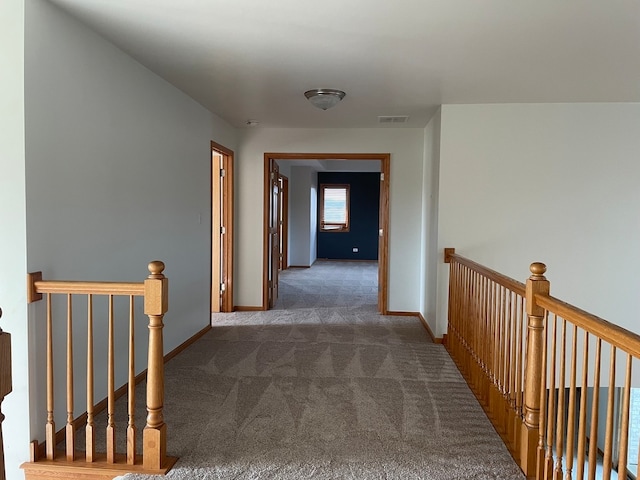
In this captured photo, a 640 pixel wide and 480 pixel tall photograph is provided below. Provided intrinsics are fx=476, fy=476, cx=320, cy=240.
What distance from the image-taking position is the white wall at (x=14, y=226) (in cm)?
220

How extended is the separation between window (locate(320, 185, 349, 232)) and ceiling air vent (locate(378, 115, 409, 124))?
275 inches

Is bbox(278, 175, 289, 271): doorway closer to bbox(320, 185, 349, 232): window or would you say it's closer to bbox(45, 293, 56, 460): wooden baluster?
bbox(320, 185, 349, 232): window

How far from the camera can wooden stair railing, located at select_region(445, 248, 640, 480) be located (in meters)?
1.58

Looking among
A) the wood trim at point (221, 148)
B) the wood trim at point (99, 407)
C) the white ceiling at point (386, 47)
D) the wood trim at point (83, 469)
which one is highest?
the white ceiling at point (386, 47)

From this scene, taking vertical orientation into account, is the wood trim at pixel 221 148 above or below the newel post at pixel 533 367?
above

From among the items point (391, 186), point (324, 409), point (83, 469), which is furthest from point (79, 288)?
point (391, 186)

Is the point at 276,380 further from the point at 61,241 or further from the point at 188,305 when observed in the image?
the point at 61,241

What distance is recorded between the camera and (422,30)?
8.61 ft

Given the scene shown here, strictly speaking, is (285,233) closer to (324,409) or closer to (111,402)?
(324,409)

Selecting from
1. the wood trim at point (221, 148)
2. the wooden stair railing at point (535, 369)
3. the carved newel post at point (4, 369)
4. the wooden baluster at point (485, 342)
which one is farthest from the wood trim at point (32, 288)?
the wood trim at point (221, 148)

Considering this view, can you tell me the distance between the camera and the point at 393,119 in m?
4.99

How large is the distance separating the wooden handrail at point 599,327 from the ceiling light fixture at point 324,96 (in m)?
2.38

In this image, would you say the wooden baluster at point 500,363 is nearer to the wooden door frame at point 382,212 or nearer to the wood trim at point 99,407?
the wood trim at point 99,407

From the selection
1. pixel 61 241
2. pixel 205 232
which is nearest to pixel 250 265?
pixel 205 232
